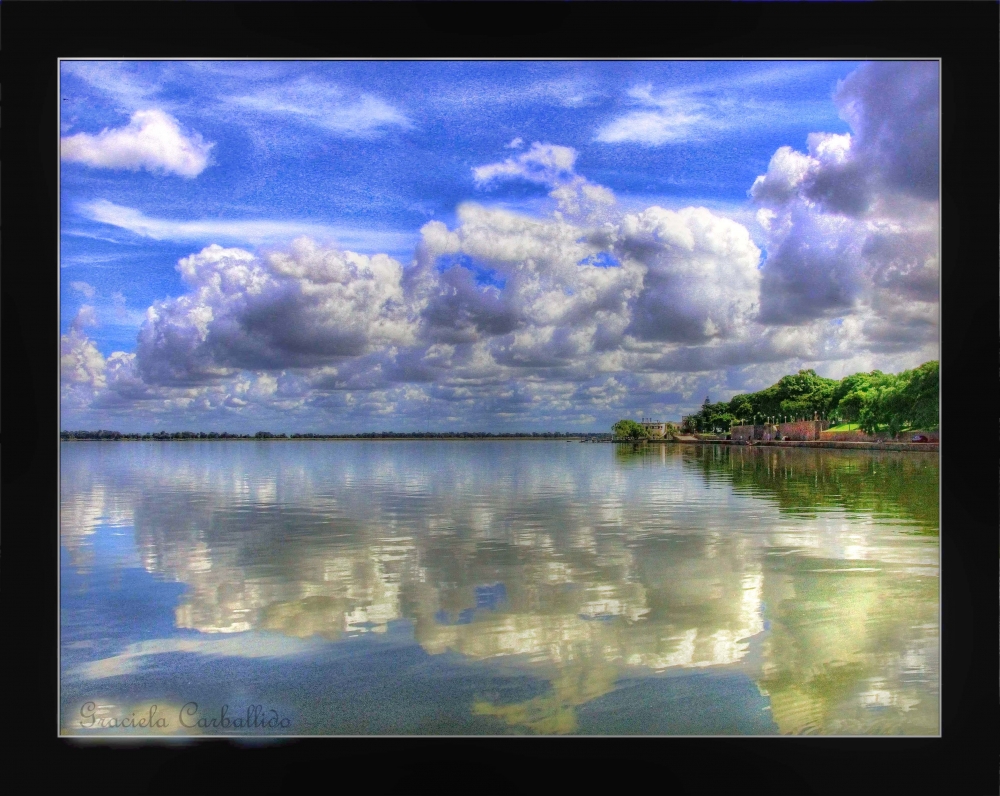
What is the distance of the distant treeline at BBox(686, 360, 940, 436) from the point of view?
370 cm

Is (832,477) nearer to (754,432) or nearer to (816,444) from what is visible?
(816,444)

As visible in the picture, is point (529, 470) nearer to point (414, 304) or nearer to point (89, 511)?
point (414, 304)

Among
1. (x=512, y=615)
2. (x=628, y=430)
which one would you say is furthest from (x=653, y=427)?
(x=512, y=615)

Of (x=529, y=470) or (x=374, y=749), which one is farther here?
(x=529, y=470)

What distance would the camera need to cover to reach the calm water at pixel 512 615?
3.27 m

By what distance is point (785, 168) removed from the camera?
14.8 ft

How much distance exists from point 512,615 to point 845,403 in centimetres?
296

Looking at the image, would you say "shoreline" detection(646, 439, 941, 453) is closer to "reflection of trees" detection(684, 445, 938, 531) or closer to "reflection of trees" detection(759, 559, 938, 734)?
"reflection of trees" detection(684, 445, 938, 531)

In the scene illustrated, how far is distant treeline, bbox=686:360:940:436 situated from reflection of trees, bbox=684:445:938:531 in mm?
241

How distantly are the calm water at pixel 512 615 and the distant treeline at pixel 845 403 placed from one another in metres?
0.29

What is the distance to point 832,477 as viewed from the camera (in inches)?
227

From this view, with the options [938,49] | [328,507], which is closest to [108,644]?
[328,507]
